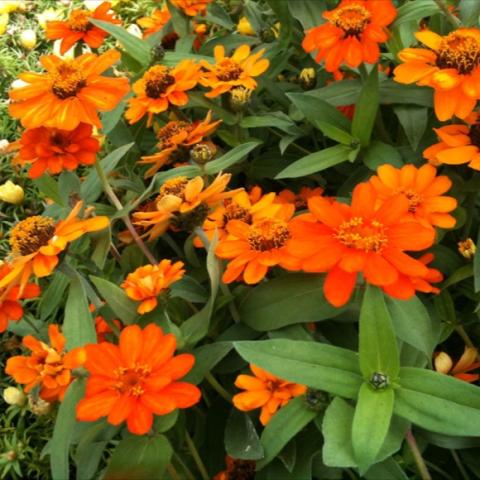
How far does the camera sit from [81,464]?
3.29 feet

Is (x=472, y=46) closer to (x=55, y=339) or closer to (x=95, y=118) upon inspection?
(x=95, y=118)

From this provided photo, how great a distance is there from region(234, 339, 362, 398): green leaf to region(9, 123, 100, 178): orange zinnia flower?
0.43 meters

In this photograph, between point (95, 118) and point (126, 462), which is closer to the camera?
point (126, 462)

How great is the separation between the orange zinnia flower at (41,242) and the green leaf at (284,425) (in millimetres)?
359

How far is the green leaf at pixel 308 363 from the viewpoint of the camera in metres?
0.83

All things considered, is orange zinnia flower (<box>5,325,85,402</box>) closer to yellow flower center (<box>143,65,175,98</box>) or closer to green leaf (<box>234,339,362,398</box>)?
green leaf (<box>234,339,362,398</box>)

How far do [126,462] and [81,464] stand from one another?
19cm

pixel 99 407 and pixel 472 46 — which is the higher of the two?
pixel 472 46

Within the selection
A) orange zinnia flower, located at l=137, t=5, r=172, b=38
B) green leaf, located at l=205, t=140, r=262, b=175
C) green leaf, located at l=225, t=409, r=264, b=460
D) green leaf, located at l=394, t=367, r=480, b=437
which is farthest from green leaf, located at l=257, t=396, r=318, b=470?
orange zinnia flower, located at l=137, t=5, r=172, b=38

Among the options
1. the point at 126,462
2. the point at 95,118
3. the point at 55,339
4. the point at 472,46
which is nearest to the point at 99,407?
the point at 126,462

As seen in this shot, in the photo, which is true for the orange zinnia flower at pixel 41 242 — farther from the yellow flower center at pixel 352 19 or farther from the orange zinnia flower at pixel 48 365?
the yellow flower center at pixel 352 19

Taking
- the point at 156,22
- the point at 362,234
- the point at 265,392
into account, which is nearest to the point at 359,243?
the point at 362,234

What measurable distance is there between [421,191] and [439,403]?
34 centimetres

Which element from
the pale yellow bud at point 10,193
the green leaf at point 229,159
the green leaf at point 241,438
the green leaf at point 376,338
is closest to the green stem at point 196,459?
the green leaf at point 241,438
